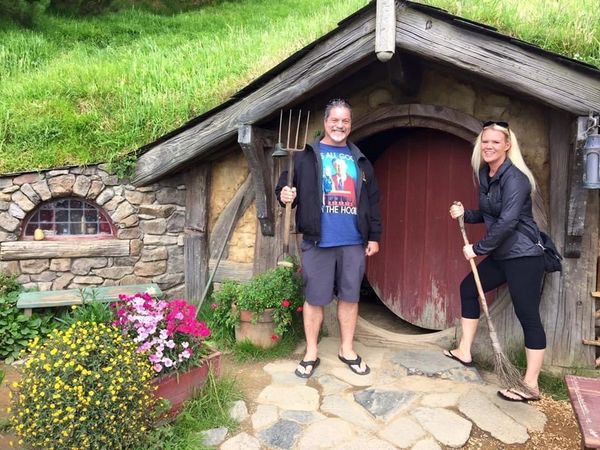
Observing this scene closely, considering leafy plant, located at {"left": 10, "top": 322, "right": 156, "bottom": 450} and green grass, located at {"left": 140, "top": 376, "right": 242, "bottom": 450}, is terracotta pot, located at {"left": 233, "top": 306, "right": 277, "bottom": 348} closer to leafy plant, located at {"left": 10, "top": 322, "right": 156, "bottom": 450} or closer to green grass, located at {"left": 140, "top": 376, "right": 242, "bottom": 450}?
green grass, located at {"left": 140, "top": 376, "right": 242, "bottom": 450}

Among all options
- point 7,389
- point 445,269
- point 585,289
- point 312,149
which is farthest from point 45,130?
point 585,289

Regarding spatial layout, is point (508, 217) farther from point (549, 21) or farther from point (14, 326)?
point (14, 326)

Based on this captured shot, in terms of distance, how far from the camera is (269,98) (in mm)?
4129

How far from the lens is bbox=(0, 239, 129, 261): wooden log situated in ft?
14.9

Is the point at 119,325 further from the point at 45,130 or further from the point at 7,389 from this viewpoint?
the point at 45,130

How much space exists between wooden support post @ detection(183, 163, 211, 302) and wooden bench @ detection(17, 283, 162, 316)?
16.4 inches

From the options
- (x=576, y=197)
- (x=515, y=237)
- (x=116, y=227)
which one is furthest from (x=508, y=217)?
(x=116, y=227)

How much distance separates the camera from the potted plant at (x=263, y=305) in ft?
13.5

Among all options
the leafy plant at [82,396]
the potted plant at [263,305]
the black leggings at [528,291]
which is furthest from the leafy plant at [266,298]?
the black leggings at [528,291]

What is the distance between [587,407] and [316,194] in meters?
2.10

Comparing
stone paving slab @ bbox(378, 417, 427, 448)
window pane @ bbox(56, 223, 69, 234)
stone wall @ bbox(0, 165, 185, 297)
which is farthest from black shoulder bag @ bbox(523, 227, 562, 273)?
window pane @ bbox(56, 223, 69, 234)

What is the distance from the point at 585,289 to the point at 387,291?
1.88 m

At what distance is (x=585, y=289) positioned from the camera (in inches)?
148

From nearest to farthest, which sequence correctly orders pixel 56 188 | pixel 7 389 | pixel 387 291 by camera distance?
pixel 7 389
pixel 56 188
pixel 387 291
